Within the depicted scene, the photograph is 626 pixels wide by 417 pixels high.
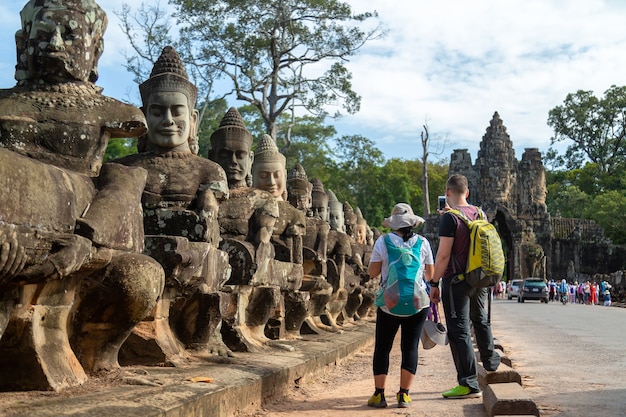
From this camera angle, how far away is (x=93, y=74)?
4707 mm

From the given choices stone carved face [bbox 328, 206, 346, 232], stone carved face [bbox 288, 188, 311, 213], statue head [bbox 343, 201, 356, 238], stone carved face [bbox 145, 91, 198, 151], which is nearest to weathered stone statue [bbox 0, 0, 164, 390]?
stone carved face [bbox 145, 91, 198, 151]

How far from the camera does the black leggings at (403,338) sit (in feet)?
19.4

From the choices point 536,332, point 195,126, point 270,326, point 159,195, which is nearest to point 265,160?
point 270,326

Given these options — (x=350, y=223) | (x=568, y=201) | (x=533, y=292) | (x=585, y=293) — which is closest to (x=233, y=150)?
(x=350, y=223)

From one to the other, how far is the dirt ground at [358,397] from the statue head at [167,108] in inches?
86.6

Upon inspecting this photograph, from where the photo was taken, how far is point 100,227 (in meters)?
3.71

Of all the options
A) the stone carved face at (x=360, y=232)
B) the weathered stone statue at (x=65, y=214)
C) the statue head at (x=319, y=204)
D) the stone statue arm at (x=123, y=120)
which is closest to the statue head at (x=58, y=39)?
the weathered stone statue at (x=65, y=214)

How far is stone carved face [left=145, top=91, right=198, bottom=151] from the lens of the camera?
19.5 feet

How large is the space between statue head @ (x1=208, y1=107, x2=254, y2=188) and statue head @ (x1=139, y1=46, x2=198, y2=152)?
5.65 ft

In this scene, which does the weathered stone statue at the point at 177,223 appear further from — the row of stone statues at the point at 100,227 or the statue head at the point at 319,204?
the statue head at the point at 319,204

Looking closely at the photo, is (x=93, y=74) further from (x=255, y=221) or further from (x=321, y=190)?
(x=321, y=190)

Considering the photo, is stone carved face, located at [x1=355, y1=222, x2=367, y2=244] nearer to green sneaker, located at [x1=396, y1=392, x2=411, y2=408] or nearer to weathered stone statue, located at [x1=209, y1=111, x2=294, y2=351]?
weathered stone statue, located at [x1=209, y1=111, x2=294, y2=351]

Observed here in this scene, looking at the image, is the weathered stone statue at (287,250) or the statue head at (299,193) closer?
the weathered stone statue at (287,250)

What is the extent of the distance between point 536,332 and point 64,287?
501 inches
